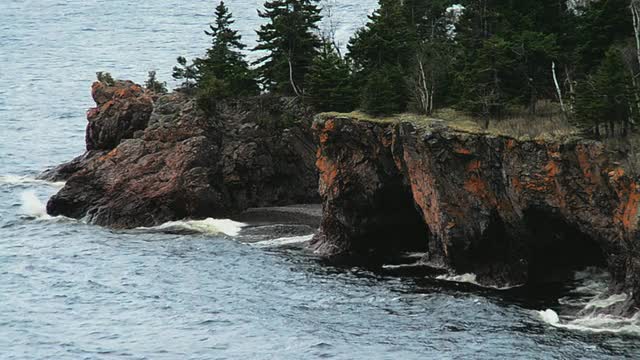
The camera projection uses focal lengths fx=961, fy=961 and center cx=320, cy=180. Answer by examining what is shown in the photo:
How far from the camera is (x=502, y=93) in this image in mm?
59906

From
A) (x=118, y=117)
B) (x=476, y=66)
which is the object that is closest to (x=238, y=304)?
(x=476, y=66)

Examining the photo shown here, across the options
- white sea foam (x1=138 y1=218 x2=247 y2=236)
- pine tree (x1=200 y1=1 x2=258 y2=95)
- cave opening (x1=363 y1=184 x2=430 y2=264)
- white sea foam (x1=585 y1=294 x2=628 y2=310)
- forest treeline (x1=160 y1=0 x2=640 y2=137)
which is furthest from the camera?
pine tree (x1=200 y1=1 x2=258 y2=95)

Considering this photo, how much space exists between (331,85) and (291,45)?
11979mm

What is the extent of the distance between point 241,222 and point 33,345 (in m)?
29.6

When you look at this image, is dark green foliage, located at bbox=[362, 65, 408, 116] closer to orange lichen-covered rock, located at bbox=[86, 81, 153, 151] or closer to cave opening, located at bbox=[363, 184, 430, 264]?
cave opening, located at bbox=[363, 184, 430, 264]

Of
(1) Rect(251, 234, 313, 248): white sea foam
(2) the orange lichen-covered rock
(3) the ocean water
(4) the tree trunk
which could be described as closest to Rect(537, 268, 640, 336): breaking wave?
(3) the ocean water

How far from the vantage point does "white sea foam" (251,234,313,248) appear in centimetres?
6662

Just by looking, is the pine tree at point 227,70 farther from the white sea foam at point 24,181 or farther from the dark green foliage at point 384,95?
the dark green foliage at point 384,95

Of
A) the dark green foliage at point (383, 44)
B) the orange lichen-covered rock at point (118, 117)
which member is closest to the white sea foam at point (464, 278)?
the dark green foliage at point (383, 44)

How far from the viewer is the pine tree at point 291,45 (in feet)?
273

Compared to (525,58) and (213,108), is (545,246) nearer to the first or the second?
(525,58)

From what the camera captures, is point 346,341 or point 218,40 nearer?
point 346,341

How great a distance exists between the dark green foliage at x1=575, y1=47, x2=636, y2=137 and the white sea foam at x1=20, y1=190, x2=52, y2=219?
147ft

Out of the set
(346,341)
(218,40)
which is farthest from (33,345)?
(218,40)
